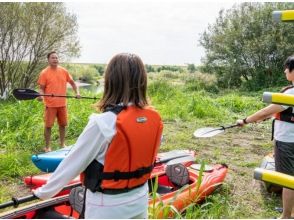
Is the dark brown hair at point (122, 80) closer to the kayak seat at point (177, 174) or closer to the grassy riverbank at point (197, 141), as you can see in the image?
the grassy riverbank at point (197, 141)

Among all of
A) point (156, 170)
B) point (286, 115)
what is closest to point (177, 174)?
point (156, 170)

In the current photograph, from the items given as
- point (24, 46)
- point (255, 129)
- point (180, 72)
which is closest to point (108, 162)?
point (255, 129)

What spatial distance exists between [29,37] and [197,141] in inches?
255

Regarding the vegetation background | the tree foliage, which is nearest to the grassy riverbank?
the vegetation background

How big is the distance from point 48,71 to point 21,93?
0.46 metres

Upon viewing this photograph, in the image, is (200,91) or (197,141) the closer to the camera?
(197,141)

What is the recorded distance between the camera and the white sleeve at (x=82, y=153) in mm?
1816

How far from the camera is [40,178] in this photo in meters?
4.19

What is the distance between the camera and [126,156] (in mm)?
1898

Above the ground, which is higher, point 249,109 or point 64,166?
point 64,166

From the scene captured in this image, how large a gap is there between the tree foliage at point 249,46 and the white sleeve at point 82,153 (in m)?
13.5

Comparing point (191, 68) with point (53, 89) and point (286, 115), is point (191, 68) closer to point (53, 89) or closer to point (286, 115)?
point (53, 89)

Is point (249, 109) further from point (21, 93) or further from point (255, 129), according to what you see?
point (21, 93)

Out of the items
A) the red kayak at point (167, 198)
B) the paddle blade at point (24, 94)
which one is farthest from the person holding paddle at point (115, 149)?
the paddle blade at point (24, 94)
